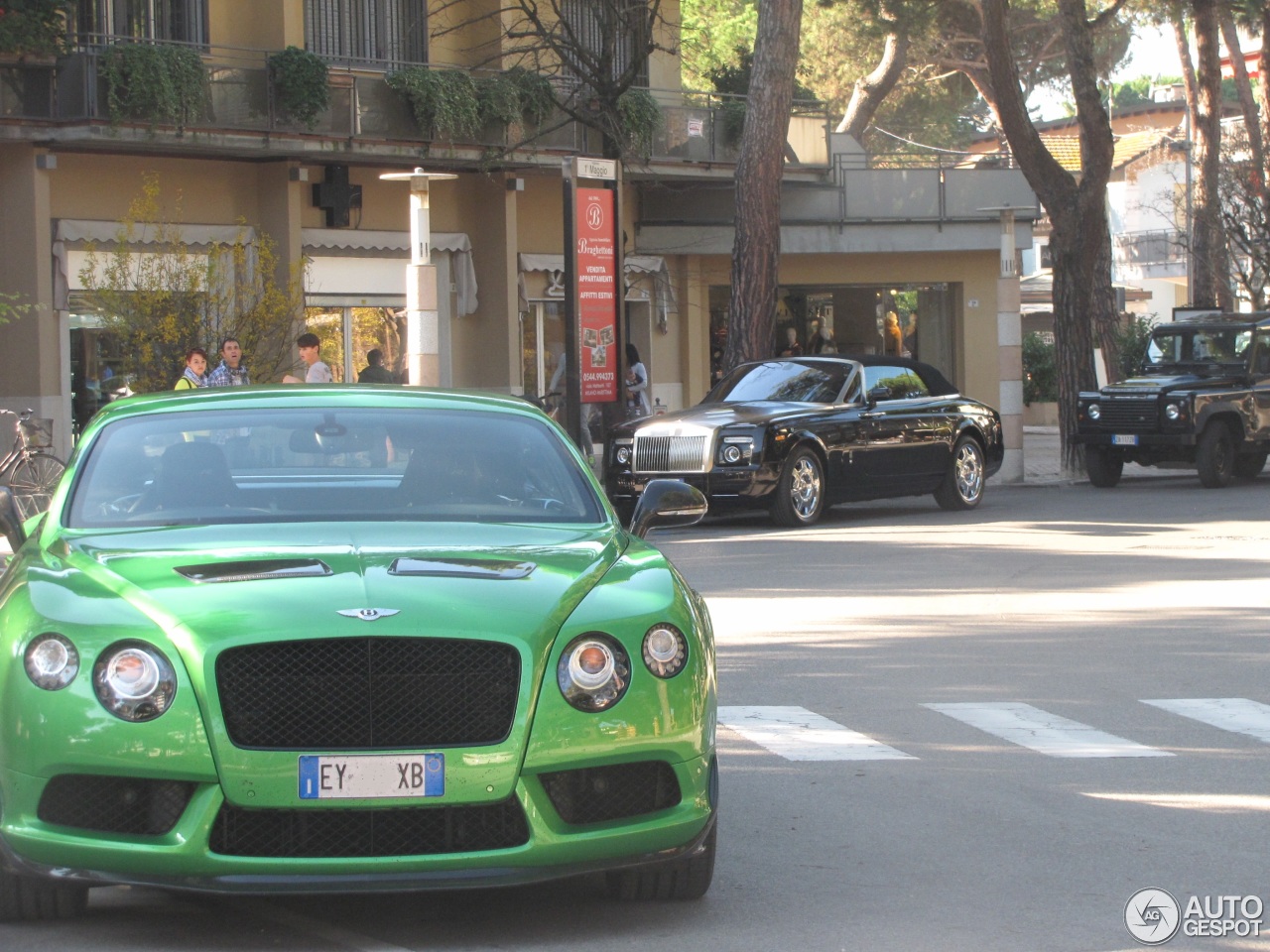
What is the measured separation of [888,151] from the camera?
118ft

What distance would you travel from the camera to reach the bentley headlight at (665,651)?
5.29 metres

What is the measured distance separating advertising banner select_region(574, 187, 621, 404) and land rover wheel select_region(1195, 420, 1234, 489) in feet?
25.2

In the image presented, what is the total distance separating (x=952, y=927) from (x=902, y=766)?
2.56 metres

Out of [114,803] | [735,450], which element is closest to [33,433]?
[735,450]

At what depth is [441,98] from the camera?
27.6 meters

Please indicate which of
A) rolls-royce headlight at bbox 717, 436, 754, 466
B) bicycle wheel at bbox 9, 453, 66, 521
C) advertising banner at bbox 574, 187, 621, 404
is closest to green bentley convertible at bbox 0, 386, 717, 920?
rolls-royce headlight at bbox 717, 436, 754, 466

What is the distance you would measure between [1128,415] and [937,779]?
17.6 meters

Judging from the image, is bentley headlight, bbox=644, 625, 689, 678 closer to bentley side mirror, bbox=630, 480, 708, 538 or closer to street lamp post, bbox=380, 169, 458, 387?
bentley side mirror, bbox=630, 480, 708, 538

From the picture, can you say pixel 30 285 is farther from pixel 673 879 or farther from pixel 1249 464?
pixel 673 879

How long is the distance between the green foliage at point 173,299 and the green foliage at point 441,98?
10.2 feet

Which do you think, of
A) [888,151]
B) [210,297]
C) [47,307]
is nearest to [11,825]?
[210,297]

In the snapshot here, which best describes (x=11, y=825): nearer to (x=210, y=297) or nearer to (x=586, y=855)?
(x=586, y=855)

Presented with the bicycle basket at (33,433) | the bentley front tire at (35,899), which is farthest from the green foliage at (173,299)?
the bentley front tire at (35,899)

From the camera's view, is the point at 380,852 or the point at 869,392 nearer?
the point at 380,852
